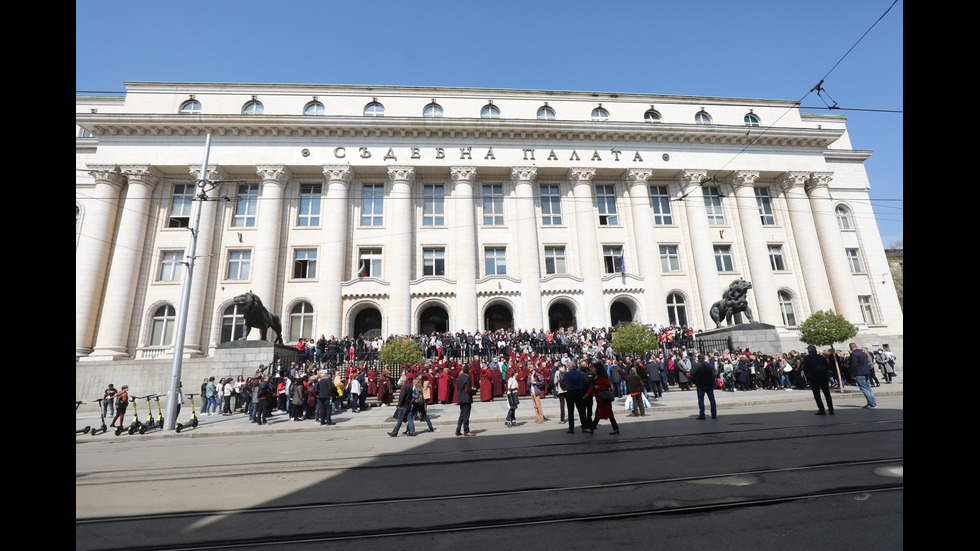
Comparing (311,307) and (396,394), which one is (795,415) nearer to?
(396,394)

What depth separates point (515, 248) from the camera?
102ft

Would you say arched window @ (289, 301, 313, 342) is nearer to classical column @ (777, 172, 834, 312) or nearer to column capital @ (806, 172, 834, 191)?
classical column @ (777, 172, 834, 312)

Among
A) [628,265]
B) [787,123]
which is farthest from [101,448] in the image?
[787,123]

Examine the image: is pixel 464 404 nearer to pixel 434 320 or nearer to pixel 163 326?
pixel 434 320

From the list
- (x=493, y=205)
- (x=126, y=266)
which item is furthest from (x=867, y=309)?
(x=126, y=266)

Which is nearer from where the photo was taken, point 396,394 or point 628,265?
point 396,394

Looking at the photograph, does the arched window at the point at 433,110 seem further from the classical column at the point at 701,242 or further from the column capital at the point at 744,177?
the column capital at the point at 744,177

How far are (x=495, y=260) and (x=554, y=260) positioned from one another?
4.29 m

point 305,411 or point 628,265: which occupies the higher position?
point 628,265

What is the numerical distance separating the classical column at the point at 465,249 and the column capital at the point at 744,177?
19.8m

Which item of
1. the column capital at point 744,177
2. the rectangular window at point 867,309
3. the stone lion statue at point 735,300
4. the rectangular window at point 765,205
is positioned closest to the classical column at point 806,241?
the rectangular window at point 765,205

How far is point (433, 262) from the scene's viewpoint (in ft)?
100

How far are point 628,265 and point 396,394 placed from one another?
19.9 m
